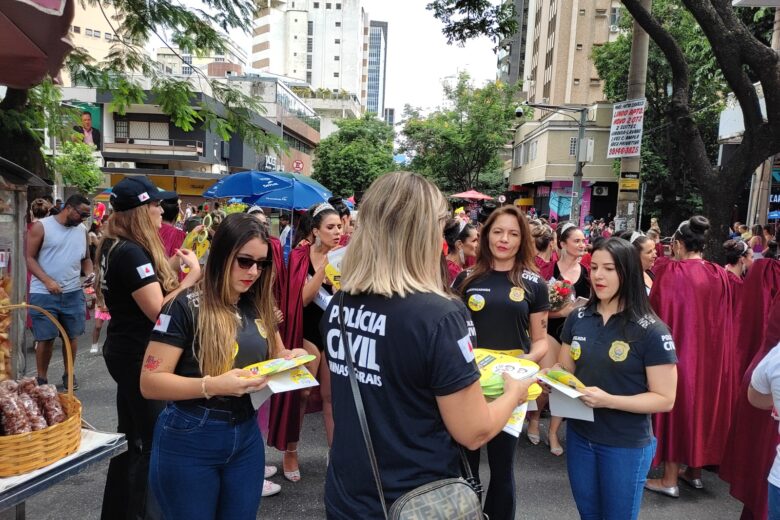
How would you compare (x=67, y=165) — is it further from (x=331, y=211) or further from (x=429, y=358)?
(x=429, y=358)

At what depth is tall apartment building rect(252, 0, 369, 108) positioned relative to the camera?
109m

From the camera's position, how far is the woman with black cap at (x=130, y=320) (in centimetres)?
290

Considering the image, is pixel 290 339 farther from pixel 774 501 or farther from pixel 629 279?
pixel 774 501

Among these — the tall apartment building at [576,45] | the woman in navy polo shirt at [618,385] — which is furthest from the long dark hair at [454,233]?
the tall apartment building at [576,45]

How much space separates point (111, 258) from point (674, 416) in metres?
4.04

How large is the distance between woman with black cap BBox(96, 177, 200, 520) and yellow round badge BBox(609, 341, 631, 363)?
7.01 ft

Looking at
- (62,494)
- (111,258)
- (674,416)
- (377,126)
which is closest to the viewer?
(111,258)

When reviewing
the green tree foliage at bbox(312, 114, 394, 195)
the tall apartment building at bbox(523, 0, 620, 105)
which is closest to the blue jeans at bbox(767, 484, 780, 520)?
the tall apartment building at bbox(523, 0, 620, 105)

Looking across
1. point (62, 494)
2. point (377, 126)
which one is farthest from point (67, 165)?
A: point (62, 494)

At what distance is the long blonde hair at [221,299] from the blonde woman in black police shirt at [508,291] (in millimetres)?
1646

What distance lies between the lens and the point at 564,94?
4206 centimetres

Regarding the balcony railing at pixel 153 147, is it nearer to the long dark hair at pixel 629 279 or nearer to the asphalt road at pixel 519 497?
the asphalt road at pixel 519 497

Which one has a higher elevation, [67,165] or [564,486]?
[67,165]

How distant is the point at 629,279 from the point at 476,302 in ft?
3.58
